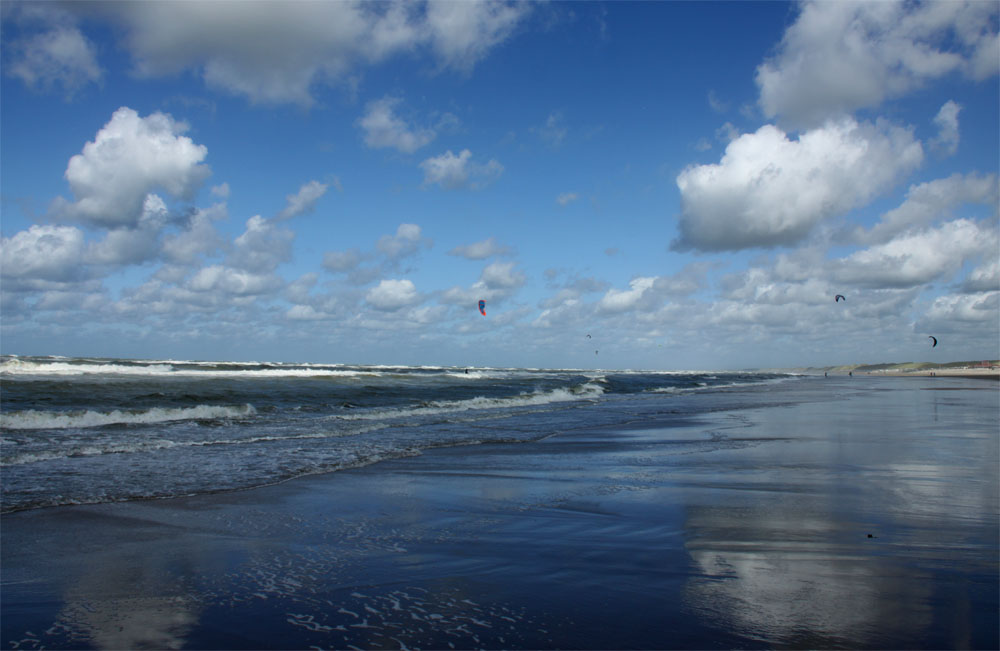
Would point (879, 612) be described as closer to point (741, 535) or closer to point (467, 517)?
point (741, 535)

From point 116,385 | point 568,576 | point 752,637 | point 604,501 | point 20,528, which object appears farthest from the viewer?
point 116,385

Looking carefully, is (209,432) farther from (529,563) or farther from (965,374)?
(965,374)

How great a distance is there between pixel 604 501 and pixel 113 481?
19.8 ft

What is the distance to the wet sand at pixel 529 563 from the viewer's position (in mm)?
3199

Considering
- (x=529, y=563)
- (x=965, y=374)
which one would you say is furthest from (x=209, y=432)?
(x=965, y=374)

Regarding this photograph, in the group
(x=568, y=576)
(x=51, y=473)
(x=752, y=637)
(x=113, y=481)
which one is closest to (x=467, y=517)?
(x=568, y=576)

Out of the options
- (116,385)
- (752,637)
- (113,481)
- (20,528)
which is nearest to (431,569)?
(752,637)

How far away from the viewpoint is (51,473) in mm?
7859

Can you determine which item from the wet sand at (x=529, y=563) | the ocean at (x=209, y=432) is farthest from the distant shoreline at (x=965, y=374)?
the wet sand at (x=529, y=563)

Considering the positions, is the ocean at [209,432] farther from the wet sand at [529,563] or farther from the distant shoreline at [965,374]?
the distant shoreline at [965,374]

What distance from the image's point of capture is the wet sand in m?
3.20

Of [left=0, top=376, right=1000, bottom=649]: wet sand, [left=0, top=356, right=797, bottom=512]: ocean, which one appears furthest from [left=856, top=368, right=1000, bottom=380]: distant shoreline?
[left=0, top=376, right=1000, bottom=649]: wet sand

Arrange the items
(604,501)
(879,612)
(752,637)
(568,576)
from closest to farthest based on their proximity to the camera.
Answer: (752,637), (879,612), (568,576), (604,501)

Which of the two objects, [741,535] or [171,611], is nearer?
[171,611]
